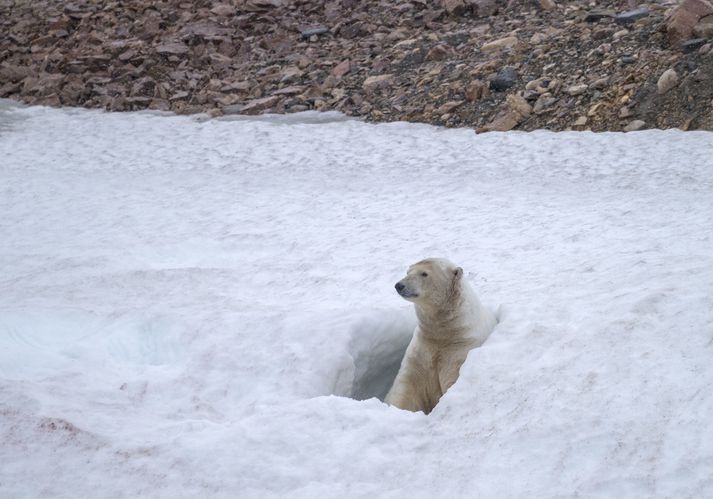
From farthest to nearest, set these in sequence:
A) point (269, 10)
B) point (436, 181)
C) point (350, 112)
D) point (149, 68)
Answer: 1. point (269, 10)
2. point (149, 68)
3. point (350, 112)
4. point (436, 181)

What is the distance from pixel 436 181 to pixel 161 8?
11.8m

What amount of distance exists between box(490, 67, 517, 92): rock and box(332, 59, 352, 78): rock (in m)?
3.41

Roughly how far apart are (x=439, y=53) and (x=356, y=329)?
10899mm

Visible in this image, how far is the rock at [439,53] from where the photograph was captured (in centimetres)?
1569

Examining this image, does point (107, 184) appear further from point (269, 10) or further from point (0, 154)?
point (269, 10)

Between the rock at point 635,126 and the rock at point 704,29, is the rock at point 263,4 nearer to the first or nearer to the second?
the rock at point 704,29

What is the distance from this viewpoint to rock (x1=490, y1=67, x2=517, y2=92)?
13.9 metres

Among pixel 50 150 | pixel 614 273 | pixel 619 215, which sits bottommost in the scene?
pixel 50 150

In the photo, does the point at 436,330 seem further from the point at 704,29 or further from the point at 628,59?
the point at 704,29

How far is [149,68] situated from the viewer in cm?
1756

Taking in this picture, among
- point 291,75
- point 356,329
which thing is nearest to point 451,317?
point 356,329

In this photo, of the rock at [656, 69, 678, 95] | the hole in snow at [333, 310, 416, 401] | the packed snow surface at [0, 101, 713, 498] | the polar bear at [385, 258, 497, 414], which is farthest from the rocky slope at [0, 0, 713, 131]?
the polar bear at [385, 258, 497, 414]

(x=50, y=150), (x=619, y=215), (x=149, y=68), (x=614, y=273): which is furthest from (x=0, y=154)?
(x=614, y=273)

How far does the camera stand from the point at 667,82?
12.4 meters
